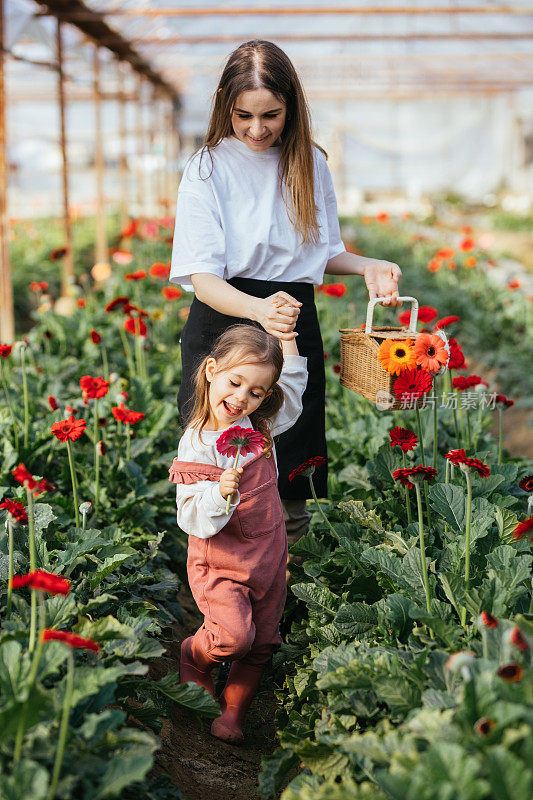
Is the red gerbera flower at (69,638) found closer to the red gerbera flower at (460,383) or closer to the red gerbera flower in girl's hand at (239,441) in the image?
the red gerbera flower in girl's hand at (239,441)

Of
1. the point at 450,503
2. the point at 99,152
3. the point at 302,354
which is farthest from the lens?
the point at 99,152

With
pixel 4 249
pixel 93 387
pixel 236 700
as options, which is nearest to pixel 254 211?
pixel 93 387

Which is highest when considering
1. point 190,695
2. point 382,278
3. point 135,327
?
point 382,278

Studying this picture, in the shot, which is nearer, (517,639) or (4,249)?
(517,639)

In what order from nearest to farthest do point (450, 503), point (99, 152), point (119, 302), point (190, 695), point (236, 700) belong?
1. point (190, 695)
2. point (236, 700)
3. point (450, 503)
4. point (119, 302)
5. point (99, 152)

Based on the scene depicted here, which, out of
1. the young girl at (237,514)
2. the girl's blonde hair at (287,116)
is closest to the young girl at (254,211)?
the girl's blonde hair at (287,116)

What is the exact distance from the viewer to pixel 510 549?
2070 mm

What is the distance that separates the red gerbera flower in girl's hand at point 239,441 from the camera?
1.93 meters

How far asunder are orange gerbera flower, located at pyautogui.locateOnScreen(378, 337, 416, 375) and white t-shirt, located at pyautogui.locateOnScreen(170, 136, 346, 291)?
40 centimetres

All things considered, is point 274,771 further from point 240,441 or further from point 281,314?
point 281,314

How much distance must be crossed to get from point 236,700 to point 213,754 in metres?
0.14

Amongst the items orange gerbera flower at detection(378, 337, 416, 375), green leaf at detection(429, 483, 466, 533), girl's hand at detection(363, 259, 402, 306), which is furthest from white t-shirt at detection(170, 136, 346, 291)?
green leaf at detection(429, 483, 466, 533)

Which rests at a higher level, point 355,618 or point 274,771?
point 355,618

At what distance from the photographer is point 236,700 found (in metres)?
2.29
